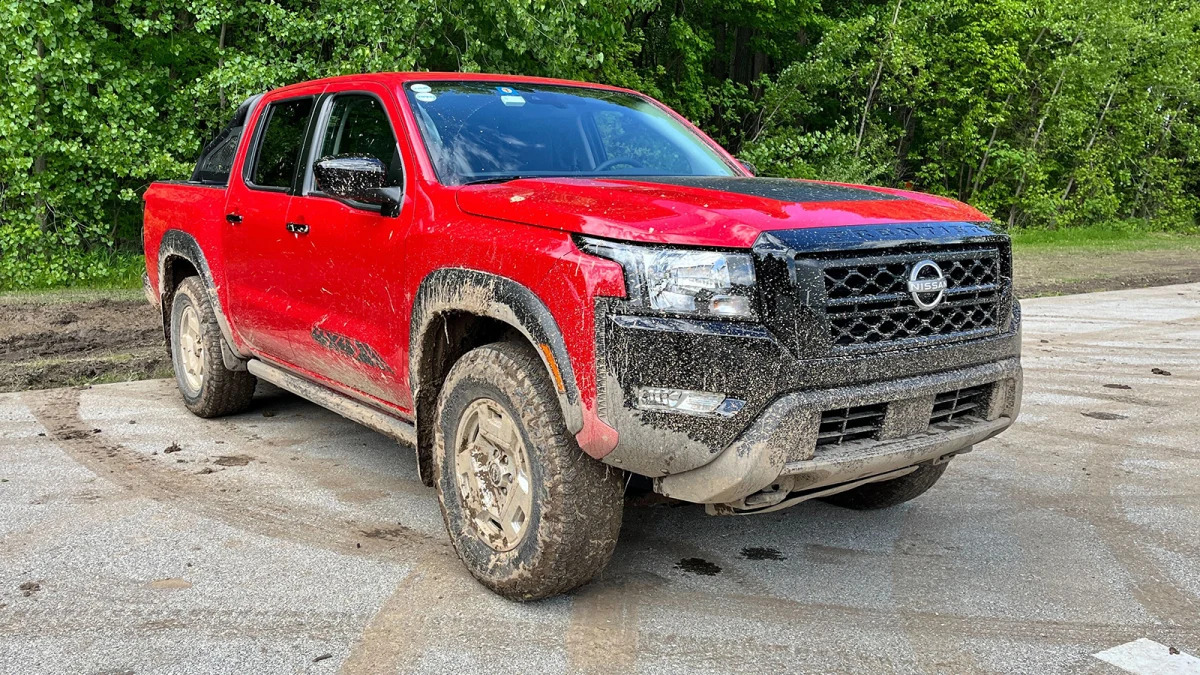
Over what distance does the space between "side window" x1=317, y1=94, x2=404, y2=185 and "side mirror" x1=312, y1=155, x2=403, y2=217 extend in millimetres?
105

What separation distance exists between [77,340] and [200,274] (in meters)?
3.52

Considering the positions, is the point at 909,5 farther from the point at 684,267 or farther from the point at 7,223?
the point at 684,267

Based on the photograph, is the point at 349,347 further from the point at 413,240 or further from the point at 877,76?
the point at 877,76

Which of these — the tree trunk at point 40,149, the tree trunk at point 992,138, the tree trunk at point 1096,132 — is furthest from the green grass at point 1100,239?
the tree trunk at point 40,149

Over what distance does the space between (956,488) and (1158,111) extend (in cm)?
2796

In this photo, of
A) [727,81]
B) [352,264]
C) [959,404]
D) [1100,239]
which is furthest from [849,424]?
[1100,239]

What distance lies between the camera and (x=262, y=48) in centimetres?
1322

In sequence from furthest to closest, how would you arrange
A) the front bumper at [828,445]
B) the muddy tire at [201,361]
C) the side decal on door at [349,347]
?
the muddy tire at [201,361] < the side decal on door at [349,347] < the front bumper at [828,445]

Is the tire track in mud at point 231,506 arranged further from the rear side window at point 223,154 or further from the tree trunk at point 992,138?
the tree trunk at point 992,138

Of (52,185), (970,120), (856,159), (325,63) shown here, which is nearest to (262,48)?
(325,63)

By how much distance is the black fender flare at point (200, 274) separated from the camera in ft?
18.9

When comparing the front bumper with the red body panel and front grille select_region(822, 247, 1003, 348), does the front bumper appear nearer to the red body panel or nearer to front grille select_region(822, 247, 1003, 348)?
front grille select_region(822, 247, 1003, 348)

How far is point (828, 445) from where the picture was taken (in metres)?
3.33

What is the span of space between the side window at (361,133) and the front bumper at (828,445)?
1883 millimetres
